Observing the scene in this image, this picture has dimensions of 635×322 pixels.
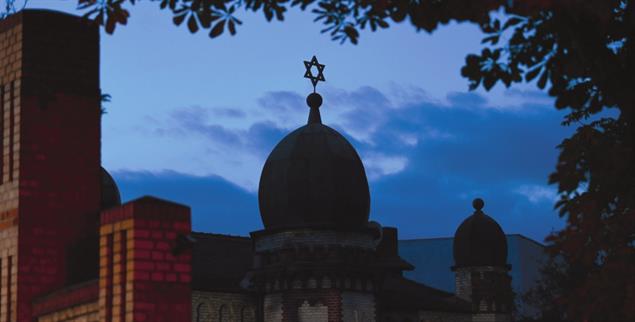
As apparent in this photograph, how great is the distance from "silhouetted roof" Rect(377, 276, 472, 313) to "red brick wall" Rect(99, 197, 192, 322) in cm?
2794

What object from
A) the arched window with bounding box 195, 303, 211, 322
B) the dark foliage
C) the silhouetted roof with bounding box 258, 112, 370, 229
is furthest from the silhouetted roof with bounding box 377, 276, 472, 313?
the dark foliage

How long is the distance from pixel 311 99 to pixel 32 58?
86.1ft

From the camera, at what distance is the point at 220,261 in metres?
41.0

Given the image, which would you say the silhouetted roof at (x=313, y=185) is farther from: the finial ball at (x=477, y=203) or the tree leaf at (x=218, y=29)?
the tree leaf at (x=218, y=29)

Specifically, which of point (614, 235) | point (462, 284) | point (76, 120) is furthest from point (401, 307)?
point (76, 120)

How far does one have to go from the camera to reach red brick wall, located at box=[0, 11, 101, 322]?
45.5 feet

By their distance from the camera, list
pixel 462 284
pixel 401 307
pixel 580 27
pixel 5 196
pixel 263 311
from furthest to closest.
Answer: pixel 462 284, pixel 401 307, pixel 263 311, pixel 5 196, pixel 580 27

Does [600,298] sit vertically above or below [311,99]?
below

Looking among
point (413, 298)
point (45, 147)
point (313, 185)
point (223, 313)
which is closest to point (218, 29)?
point (45, 147)

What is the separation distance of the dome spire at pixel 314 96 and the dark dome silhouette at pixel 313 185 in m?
1.22

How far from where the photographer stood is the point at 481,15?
1005cm

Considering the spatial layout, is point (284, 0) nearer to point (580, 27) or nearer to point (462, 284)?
point (580, 27)

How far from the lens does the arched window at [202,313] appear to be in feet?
123

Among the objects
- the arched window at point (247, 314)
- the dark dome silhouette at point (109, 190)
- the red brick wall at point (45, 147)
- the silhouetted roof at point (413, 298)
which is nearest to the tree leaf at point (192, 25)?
the red brick wall at point (45, 147)
